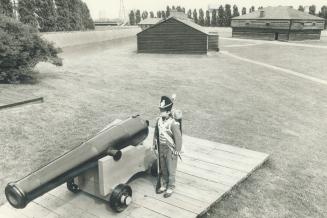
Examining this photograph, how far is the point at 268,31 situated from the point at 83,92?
34.0 metres

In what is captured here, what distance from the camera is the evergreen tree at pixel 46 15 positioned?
3500 cm

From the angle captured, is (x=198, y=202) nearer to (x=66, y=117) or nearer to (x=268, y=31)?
(x=66, y=117)

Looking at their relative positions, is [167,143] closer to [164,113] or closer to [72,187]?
[164,113]

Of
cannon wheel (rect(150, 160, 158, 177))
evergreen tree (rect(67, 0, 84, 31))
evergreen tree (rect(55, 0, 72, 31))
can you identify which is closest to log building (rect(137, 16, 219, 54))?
evergreen tree (rect(55, 0, 72, 31))

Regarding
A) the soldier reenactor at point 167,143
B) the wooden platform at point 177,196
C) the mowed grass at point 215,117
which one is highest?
the soldier reenactor at point 167,143

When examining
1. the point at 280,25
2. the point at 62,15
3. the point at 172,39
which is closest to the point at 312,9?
the point at 280,25

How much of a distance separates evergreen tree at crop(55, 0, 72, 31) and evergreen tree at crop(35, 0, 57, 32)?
0.93m

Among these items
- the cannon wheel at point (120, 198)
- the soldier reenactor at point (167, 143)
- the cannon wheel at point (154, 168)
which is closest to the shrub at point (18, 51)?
the cannon wheel at point (154, 168)

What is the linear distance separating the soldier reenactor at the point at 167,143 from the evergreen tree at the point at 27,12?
31.1 meters

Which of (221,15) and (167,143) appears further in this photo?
(221,15)

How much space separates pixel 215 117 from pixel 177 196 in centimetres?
597

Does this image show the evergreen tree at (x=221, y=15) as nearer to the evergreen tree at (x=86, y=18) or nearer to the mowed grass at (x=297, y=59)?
the evergreen tree at (x=86, y=18)

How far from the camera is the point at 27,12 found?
3350cm

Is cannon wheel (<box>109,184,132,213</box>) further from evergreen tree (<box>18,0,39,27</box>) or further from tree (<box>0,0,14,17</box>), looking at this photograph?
evergreen tree (<box>18,0,39,27</box>)
